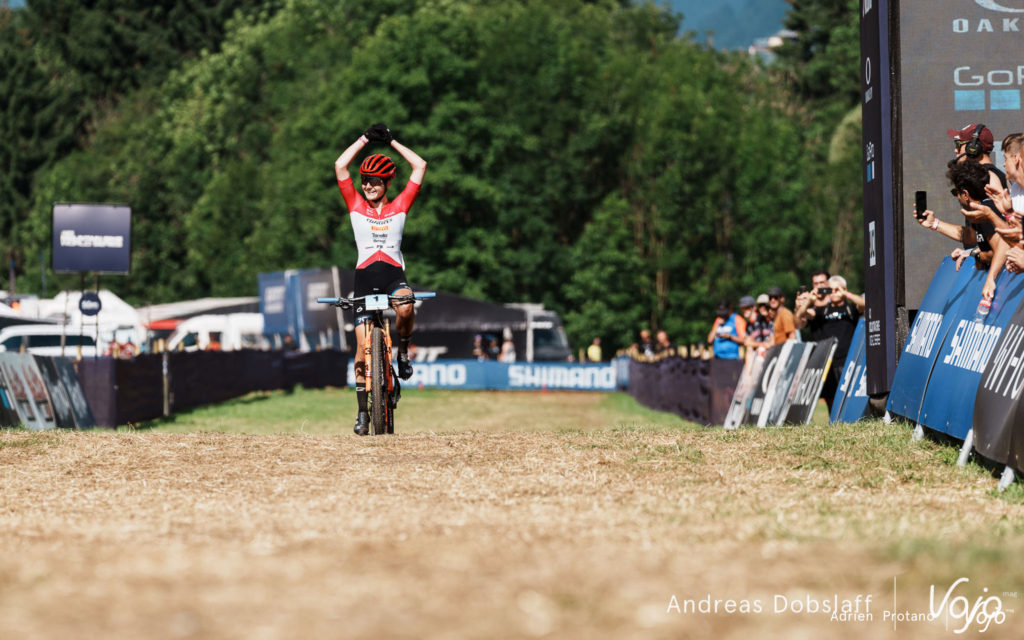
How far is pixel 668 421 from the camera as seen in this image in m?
26.0

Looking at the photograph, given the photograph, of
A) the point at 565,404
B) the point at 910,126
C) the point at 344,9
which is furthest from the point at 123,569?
the point at 344,9

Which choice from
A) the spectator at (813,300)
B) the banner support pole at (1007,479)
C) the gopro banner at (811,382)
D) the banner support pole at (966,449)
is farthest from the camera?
the spectator at (813,300)

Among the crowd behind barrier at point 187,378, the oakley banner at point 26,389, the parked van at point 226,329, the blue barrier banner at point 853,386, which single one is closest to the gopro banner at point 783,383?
the blue barrier banner at point 853,386

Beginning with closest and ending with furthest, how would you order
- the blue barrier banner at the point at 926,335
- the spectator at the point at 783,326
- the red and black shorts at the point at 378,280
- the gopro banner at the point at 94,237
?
the blue barrier banner at the point at 926,335
the red and black shorts at the point at 378,280
the spectator at the point at 783,326
the gopro banner at the point at 94,237

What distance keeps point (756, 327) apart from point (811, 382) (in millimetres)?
5187

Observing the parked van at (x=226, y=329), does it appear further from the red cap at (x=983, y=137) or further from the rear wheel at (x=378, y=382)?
the red cap at (x=983, y=137)

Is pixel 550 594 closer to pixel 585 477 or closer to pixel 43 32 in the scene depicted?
pixel 585 477

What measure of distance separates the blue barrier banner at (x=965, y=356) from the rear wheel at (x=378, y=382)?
4181 millimetres

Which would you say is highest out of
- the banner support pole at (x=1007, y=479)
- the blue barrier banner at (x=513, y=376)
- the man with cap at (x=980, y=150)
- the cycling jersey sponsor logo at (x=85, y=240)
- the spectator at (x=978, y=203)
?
the cycling jersey sponsor logo at (x=85, y=240)

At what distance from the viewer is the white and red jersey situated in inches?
450

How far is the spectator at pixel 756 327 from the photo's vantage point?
19891 mm

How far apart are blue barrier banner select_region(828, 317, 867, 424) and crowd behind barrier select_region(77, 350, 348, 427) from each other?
11.7 metres

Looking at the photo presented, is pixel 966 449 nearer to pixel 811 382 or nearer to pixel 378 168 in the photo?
pixel 378 168

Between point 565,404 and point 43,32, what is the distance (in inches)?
2937
